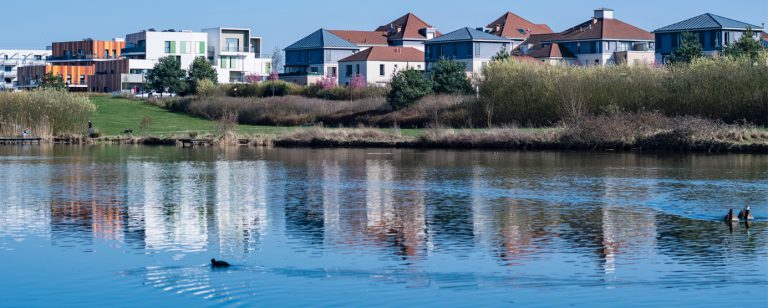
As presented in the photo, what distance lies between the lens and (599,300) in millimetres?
20250

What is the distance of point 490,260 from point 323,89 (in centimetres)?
8354

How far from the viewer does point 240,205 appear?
35281mm

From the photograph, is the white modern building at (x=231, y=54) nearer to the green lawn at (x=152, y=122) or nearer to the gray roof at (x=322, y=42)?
the gray roof at (x=322, y=42)

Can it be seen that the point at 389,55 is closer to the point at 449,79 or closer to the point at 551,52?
the point at 551,52

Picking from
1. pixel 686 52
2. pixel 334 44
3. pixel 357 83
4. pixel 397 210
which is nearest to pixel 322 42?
pixel 334 44

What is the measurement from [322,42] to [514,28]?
34.0 meters

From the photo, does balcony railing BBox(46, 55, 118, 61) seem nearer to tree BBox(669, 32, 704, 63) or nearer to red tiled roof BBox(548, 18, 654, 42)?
red tiled roof BBox(548, 18, 654, 42)

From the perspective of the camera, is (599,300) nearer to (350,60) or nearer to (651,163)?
(651,163)

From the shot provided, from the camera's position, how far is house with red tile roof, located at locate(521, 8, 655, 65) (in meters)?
147

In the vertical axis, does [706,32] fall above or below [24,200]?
above

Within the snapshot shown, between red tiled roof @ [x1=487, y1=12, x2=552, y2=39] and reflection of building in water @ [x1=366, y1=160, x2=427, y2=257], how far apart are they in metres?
128

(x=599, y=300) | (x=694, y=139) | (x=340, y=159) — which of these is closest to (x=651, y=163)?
(x=694, y=139)

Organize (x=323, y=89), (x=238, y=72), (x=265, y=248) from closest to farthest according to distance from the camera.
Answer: (x=265, y=248), (x=323, y=89), (x=238, y=72)

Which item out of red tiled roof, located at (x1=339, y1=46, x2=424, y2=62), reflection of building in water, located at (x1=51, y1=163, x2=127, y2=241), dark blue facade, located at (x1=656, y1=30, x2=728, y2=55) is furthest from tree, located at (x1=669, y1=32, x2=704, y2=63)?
reflection of building in water, located at (x1=51, y1=163, x2=127, y2=241)
